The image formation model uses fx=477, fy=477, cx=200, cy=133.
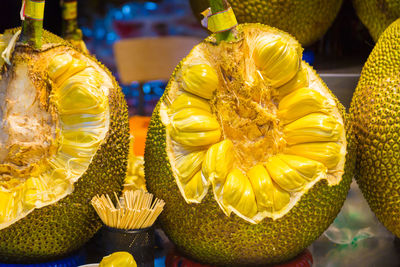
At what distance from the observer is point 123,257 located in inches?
29.4

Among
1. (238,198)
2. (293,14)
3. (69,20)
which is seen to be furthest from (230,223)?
(69,20)

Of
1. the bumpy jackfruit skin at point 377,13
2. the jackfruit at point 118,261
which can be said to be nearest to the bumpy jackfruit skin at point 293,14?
the bumpy jackfruit skin at point 377,13

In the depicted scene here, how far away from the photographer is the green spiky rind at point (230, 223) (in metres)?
0.84

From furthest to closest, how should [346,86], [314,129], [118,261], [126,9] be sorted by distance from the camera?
[126,9] → [346,86] → [314,129] → [118,261]

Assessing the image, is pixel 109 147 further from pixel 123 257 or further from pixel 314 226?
pixel 314 226

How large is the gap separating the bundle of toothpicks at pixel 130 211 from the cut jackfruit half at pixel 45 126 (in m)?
0.07

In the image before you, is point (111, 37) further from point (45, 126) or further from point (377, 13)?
point (45, 126)

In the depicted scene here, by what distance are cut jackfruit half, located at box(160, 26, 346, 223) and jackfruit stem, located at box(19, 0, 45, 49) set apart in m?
0.26

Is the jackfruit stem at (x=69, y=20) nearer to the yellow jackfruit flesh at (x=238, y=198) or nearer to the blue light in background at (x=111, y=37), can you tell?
the yellow jackfruit flesh at (x=238, y=198)

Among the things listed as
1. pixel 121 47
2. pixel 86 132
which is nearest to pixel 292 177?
pixel 86 132

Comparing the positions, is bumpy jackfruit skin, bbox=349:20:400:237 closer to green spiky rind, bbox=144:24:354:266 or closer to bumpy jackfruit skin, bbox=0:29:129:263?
green spiky rind, bbox=144:24:354:266

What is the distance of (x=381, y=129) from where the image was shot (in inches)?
36.2

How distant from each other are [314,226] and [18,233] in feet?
1.74

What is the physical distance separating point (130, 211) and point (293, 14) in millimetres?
664
